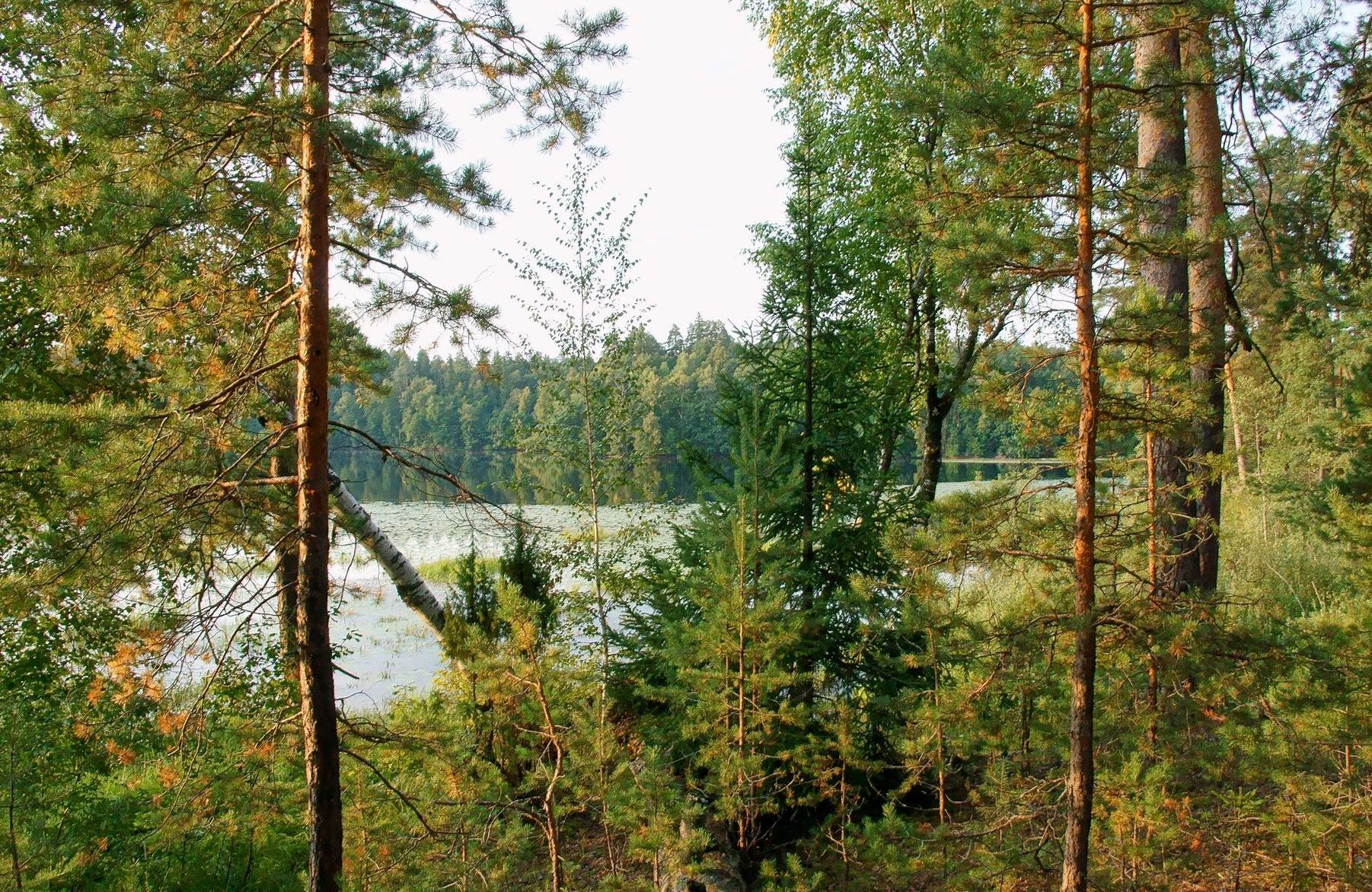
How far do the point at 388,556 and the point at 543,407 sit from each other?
293cm

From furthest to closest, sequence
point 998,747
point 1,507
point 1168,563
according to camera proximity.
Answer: point 1,507
point 1168,563
point 998,747

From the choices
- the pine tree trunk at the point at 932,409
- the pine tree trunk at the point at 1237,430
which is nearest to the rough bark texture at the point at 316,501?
the pine tree trunk at the point at 932,409

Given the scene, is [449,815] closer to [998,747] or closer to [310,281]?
[310,281]

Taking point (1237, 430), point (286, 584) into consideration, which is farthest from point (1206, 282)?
point (1237, 430)

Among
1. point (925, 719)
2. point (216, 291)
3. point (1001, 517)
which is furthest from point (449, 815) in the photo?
point (1001, 517)

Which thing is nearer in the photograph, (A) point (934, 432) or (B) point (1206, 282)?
(B) point (1206, 282)

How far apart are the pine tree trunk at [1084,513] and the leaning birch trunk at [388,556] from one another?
17.8ft

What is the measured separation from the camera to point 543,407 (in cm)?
962

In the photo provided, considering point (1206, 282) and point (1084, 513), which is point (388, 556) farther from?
point (1206, 282)

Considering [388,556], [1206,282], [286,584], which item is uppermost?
[1206,282]

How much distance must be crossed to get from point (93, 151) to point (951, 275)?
3787mm

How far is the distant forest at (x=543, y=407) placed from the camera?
3.83 meters

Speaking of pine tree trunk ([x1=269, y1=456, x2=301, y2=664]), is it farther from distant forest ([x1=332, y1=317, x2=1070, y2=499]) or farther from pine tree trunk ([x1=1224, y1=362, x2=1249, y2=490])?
pine tree trunk ([x1=1224, y1=362, x2=1249, y2=490])

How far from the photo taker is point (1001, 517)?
11.2ft
